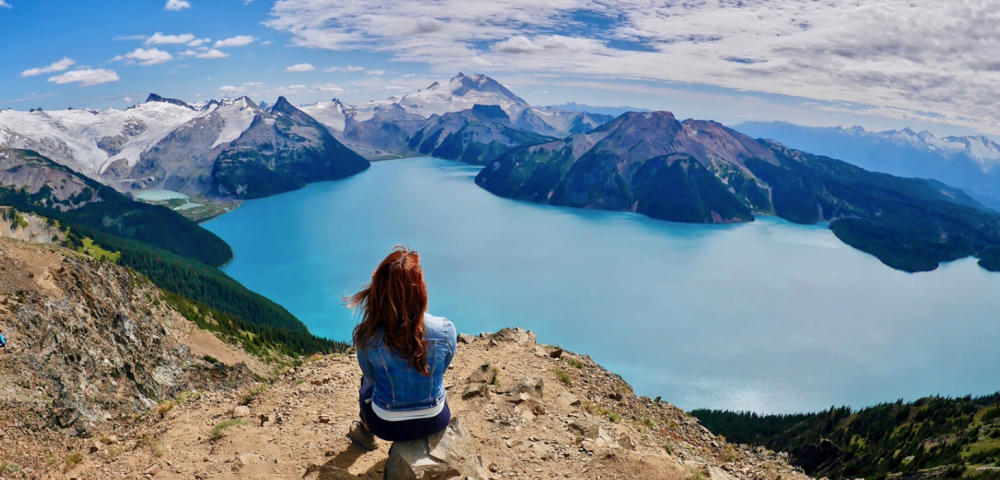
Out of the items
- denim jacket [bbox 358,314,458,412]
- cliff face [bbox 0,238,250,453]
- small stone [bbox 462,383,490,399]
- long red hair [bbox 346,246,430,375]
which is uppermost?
long red hair [bbox 346,246,430,375]

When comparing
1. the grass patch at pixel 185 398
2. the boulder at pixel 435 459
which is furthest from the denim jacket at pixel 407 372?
the grass patch at pixel 185 398

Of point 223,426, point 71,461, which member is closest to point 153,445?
point 223,426

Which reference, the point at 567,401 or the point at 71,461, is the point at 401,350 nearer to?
the point at 567,401

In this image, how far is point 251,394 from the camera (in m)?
11.1

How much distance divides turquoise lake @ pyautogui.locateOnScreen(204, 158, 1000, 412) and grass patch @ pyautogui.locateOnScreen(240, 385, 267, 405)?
29.9m

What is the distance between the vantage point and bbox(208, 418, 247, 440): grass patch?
8703 millimetres

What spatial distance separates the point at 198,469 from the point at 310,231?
174 meters

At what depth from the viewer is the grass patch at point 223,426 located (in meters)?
8.70

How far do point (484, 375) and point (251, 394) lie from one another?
5291mm

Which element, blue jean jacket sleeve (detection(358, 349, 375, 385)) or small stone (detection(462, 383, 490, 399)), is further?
small stone (detection(462, 383, 490, 399))

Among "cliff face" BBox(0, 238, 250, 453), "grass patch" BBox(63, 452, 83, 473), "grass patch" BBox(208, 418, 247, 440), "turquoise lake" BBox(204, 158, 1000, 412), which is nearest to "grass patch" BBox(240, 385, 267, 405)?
"grass patch" BBox(208, 418, 247, 440)

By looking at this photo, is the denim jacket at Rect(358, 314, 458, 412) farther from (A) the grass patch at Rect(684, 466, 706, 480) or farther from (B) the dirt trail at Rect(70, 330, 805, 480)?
(A) the grass patch at Rect(684, 466, 706, 480)

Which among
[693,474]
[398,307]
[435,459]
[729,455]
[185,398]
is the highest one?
[398,307]

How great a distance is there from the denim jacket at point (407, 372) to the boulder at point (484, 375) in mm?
5116
